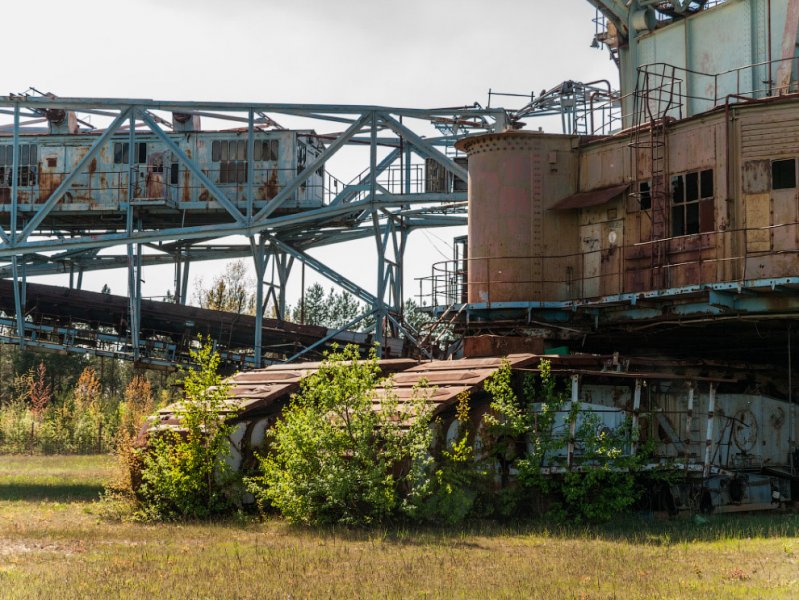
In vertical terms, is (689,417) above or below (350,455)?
above

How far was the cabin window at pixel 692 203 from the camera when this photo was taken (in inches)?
920

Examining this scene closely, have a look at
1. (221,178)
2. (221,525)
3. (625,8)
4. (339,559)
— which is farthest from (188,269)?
(339,559)

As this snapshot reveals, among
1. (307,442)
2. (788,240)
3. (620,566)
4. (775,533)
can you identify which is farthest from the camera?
(788,240)

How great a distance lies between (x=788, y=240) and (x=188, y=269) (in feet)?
78.3

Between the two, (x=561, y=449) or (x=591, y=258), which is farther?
(x=591, y=258)

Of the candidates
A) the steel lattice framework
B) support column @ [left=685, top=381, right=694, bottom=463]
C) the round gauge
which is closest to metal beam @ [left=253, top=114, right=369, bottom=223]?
the steel lattice framework

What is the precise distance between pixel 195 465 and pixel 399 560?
21.0 feet

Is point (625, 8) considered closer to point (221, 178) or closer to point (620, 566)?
point (221, 178)

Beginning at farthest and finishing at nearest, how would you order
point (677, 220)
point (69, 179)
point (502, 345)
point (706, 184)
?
1. point (69, 179)
2. point (677, 220)
3. point (502, 345)
4. point (706, 184)

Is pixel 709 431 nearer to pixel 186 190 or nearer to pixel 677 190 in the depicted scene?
pixel 677 190

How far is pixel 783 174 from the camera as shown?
22500 millimetres

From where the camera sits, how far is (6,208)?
37.6 meters

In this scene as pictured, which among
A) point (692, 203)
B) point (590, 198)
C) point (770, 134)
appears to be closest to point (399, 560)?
point (692, 203)

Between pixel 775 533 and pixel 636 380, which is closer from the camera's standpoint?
pixel 775 533
